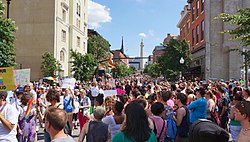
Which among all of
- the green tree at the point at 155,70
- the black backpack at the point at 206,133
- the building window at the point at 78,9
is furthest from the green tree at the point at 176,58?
the black backpack at the point at 206,133

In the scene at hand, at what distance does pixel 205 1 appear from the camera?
34344 millimetres

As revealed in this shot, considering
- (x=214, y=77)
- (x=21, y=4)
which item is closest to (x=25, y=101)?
(x=214, y=77)

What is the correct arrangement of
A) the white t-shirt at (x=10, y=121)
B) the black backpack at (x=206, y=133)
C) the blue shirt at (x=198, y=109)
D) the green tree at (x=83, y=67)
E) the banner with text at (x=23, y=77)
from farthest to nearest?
the green tree at (x=83, y=67) < the banner with text at (x=23, y=77) < the blue shirt at (x=198, y=109) < the white t-shirt at (x=10, y=121) < the black backpack at (x=206, y=133)

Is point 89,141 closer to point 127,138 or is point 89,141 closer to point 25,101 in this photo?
point 127,138

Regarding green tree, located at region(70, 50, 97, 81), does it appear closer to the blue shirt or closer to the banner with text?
the banner with text

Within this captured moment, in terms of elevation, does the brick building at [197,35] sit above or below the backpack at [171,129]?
above

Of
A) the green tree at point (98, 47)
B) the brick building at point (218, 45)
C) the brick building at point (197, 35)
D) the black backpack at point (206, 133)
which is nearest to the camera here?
the black backpack at point (206, 133)

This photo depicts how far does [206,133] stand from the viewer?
1.86m

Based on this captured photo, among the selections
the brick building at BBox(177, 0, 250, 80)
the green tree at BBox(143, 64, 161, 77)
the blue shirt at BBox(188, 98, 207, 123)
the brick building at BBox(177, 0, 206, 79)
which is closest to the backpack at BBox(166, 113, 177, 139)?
the blue shirt at BBox(188, 98, 207, 123)

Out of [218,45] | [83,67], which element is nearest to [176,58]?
[218,45]

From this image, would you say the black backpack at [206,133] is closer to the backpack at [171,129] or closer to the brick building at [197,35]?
the backpack at [171,129]

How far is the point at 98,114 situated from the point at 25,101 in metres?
2.72

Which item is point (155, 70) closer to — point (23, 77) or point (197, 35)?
point (197, 35)

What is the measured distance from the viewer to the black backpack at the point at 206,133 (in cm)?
187
